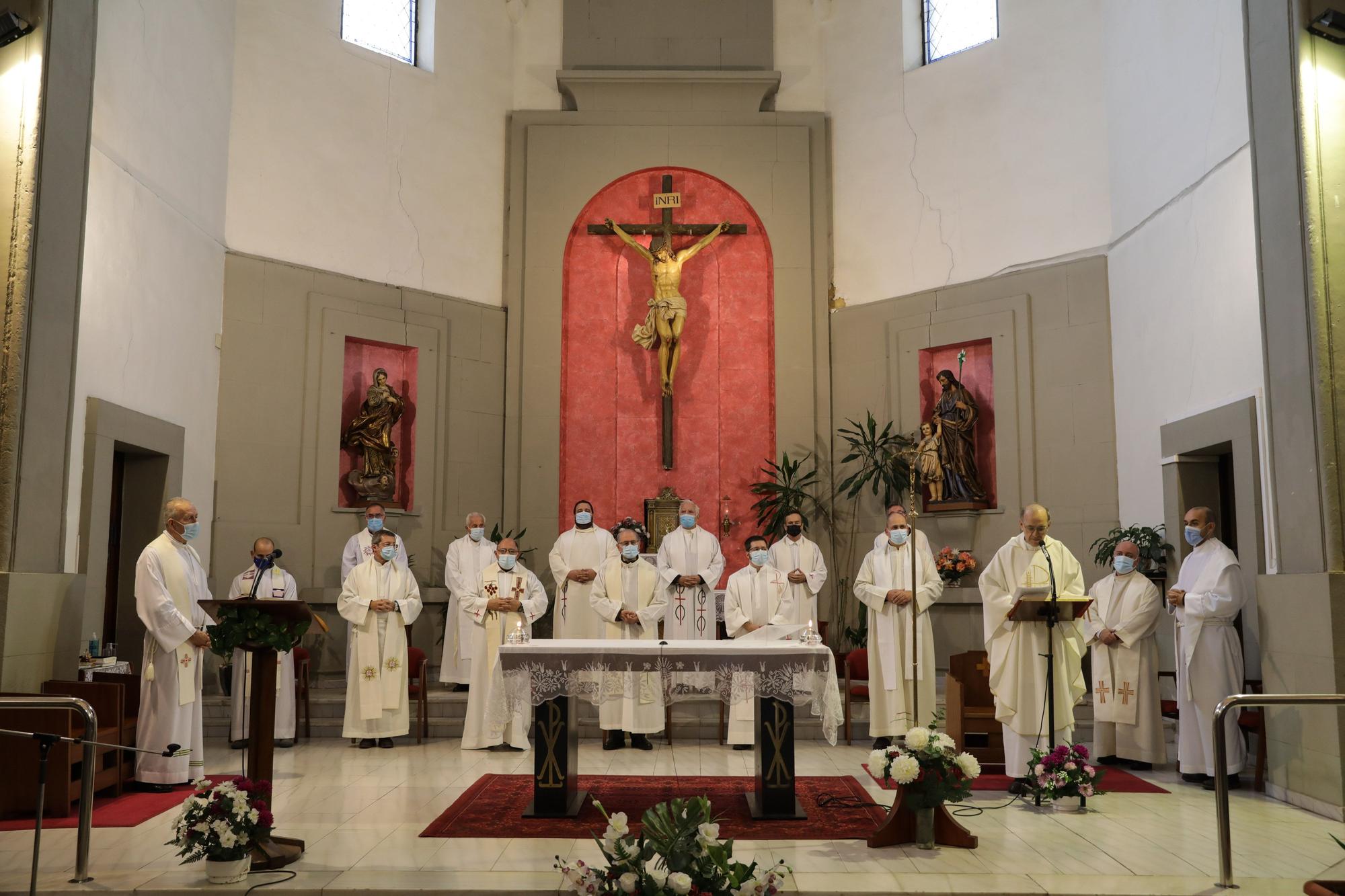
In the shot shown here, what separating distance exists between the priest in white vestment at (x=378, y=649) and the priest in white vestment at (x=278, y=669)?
19.0 inches

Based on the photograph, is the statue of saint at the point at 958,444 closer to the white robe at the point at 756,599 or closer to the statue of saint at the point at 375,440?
the white robe at the point at 756,599

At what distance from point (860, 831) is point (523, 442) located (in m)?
7.36

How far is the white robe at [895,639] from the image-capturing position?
30.7 feet

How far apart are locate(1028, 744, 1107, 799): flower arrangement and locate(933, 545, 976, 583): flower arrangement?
411cm

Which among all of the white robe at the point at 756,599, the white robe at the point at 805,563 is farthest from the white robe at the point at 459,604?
the white robe at the point at 805,563

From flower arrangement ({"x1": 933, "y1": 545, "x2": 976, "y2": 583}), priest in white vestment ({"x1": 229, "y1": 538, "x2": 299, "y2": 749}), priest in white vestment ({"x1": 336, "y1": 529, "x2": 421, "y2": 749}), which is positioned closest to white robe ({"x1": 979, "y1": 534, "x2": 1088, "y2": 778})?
flower arrangement ({"x1": 933, "y1": 545, "x2": 976, "y2": 583})

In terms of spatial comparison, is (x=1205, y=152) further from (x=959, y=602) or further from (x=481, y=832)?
(x=481, y=832)

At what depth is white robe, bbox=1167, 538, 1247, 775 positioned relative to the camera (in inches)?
307

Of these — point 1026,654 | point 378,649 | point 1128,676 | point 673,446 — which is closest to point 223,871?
point 378,649

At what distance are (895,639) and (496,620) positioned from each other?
11.3ft

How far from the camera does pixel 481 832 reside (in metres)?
6.16

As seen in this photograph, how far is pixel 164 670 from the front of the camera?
7504mm

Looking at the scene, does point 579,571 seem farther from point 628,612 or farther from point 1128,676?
point 1128,676

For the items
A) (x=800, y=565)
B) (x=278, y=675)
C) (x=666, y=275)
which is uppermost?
(x=666, y=275)
